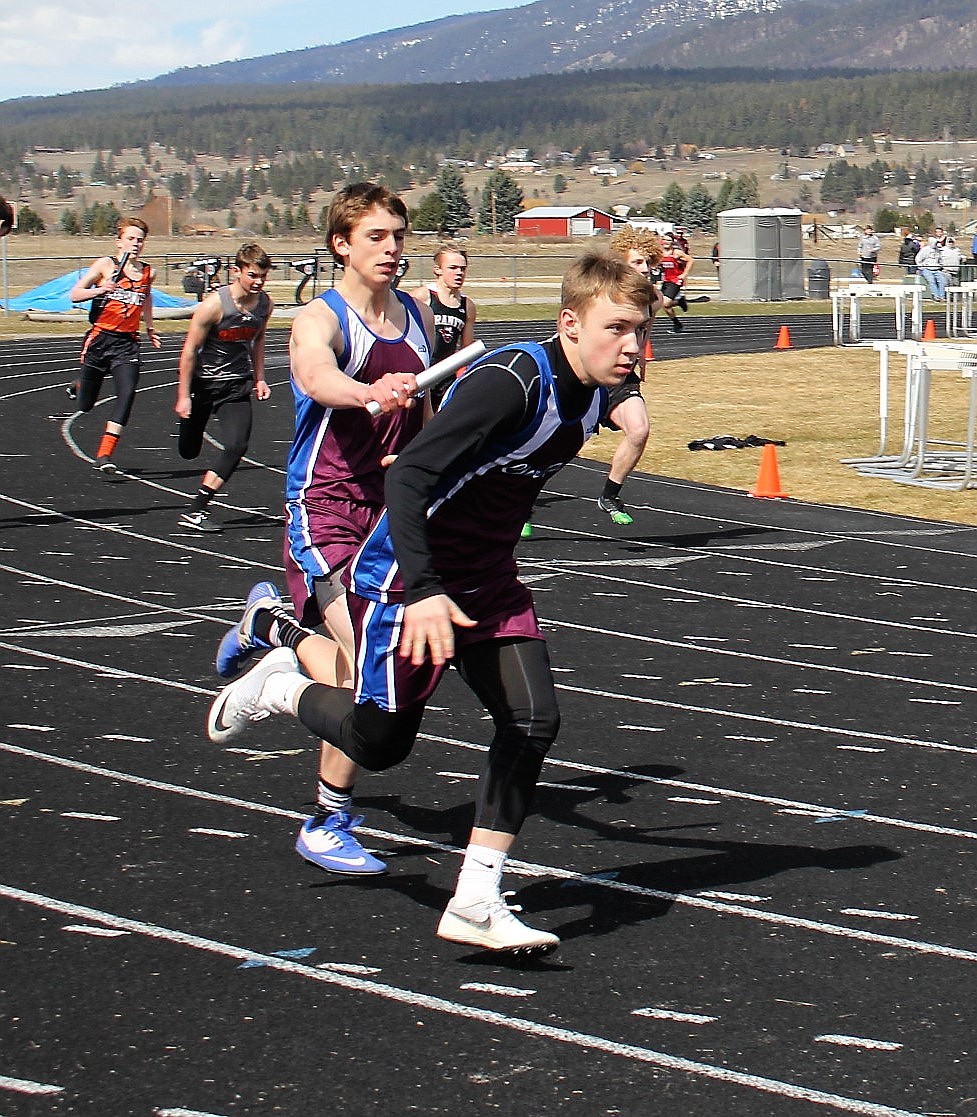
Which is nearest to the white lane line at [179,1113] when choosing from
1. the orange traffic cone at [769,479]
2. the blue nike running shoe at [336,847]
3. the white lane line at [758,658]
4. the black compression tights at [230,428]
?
the blue nike running shoe at [336,847]

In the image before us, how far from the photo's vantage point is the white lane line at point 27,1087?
382cm

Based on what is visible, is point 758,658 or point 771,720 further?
point 758,658

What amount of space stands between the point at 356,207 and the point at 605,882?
2.13 m

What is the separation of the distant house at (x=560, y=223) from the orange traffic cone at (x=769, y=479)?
104796mm

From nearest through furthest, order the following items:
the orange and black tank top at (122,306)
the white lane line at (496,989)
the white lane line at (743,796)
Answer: the white lane line at (496,989) < the white lane line at (743,796) < the orange and black tank top at (122,306)

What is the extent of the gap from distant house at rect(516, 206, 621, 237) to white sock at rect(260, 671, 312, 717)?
376 feet

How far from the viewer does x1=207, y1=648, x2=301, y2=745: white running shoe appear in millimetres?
5574

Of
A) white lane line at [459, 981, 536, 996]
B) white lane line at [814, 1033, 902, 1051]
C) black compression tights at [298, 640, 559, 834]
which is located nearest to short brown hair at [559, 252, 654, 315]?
black compression tights at [298, 640, 559, 834]

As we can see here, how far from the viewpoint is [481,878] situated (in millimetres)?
4602

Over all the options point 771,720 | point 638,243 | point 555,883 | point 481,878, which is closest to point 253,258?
point 638,243

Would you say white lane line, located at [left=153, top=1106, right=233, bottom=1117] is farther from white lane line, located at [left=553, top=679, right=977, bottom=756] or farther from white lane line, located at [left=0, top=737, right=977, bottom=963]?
white lane line, located at [left=553, top=679, right=977, bottom=756]

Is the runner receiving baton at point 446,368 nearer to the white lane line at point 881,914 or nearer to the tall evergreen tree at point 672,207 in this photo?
the white lane line at point 881,914

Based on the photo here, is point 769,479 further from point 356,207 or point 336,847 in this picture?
point 336,847

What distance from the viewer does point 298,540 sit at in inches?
226
